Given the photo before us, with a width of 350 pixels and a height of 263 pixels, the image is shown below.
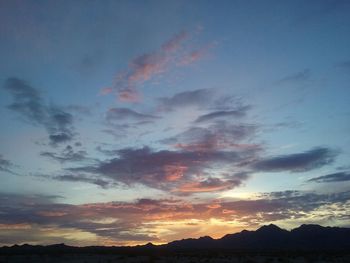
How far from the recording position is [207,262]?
62.1 m

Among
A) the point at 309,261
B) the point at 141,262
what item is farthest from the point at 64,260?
the point at 309,261

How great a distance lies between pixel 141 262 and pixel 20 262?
23.7m

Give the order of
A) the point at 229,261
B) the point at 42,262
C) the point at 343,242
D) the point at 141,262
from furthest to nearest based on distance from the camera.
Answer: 1. the point at 343,242
2. the point at 42,262
3. the point at 229,261
4. the point at 141,262

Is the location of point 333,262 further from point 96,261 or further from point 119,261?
point 96,261

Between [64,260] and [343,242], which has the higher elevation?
[343,242]

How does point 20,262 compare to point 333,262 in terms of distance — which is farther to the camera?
point 20,262

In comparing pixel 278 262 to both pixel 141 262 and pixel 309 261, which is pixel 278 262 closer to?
pixel 309 261

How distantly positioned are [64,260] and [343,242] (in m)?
167

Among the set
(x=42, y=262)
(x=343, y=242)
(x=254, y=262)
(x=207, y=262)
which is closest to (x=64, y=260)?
(x=42, y=262)

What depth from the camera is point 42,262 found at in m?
69.1

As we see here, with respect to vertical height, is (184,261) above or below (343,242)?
below

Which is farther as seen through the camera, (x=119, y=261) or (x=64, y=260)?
(x=64, y=260)

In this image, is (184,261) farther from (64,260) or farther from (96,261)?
(64,260)

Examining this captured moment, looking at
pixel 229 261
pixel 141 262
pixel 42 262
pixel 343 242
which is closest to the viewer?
pixel 141 262
